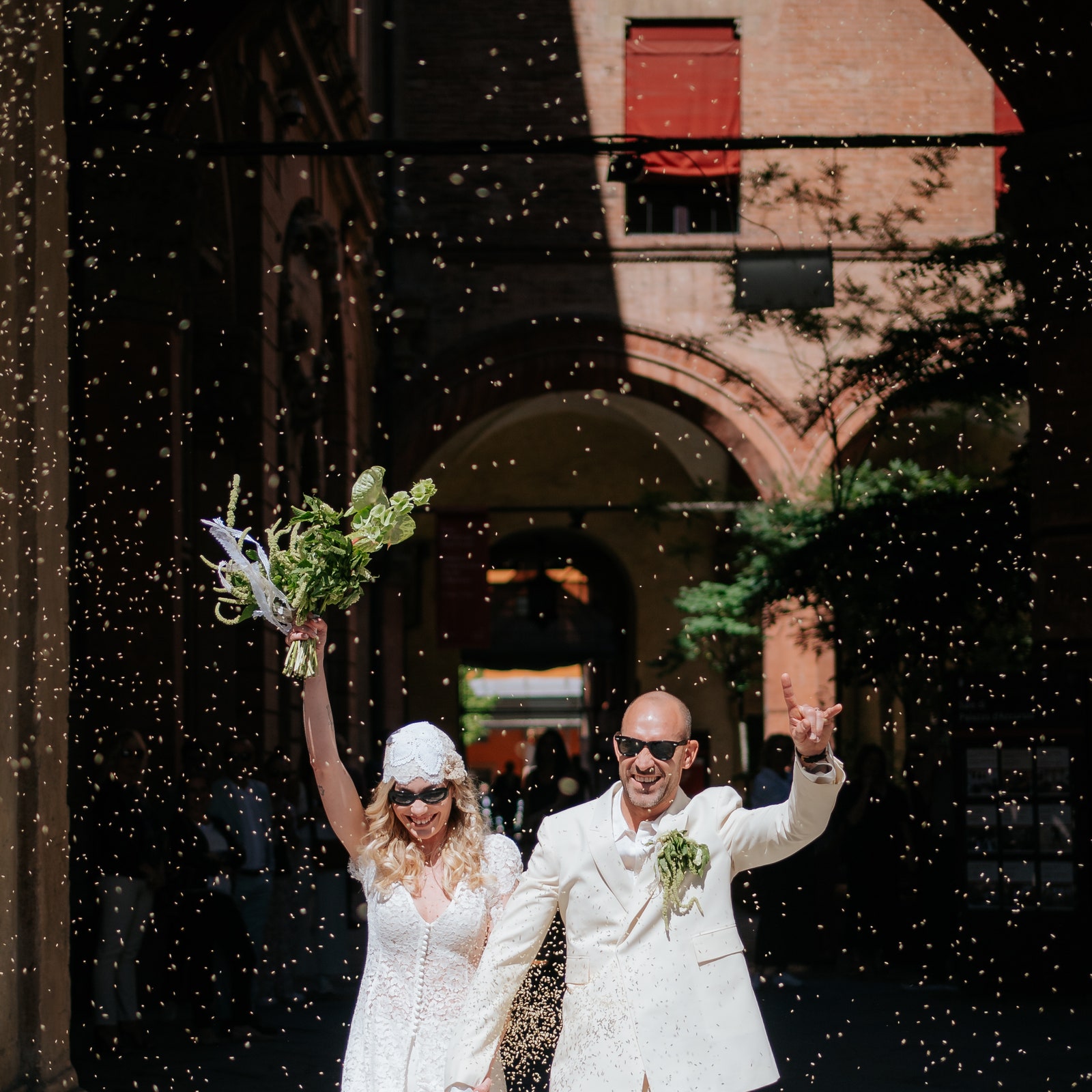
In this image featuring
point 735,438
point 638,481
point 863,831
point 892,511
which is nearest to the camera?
point 863,831

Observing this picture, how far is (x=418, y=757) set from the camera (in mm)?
3930

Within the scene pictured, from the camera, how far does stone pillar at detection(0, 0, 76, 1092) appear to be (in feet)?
19.6

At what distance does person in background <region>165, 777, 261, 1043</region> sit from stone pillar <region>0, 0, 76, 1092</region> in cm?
234

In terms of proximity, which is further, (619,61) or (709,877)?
(619,61)

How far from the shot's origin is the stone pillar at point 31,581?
5984 millimetres

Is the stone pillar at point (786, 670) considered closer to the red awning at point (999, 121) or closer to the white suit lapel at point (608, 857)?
the red awning at point (999, 121)

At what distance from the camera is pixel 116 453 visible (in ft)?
33.6

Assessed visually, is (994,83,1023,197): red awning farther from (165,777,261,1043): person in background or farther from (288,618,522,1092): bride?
(288,618,522,1092): bride

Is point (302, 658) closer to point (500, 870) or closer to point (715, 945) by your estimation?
point (500, 870)

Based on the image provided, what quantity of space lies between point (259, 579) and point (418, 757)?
56 centimetres

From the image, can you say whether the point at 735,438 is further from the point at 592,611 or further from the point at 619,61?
the point at 592,611

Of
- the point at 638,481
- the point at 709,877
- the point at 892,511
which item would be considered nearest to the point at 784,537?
the point at 892,511

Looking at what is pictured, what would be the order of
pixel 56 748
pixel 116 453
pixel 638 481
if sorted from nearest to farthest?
1. pixel 56 748
2. pixel 116 453
3. pixel 638 481

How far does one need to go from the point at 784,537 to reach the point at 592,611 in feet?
37.2
